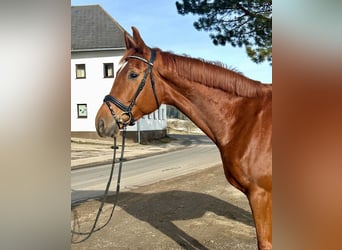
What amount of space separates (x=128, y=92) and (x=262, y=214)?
1.28m

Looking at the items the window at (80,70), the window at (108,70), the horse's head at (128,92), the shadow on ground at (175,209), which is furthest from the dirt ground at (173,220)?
the window at (80,70)

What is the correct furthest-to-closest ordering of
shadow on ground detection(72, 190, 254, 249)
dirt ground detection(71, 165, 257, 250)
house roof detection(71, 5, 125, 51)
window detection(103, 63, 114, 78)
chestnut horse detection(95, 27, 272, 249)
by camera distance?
window detection(103, 63, 114, 78), house roof detection(71, 5, 125, 51), shadow on ground detection(72, 190, 254, 249), dirt ground detection(71, 165, 257, 250), chestnut horse detection(95, 27, 272, 249)

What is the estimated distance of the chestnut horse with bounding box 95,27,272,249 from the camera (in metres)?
2.21

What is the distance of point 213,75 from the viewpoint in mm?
2387

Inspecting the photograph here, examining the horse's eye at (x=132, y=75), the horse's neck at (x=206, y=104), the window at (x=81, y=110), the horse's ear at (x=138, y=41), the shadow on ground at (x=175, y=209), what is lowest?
the shadow on ground at (x=175, y=209)

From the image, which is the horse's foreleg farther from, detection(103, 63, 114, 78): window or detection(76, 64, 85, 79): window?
detection(76, 64, 85, 79): window

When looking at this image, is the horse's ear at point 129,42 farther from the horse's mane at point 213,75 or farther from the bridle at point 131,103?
the horse's mane at point 213,75

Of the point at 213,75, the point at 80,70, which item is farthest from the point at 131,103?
the point at 80,70

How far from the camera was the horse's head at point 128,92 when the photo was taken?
2.33m

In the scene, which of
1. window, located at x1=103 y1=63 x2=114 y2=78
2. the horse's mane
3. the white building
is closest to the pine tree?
the horse's mane

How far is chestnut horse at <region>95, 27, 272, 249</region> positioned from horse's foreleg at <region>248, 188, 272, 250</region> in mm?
22

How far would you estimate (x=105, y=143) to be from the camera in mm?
17141
